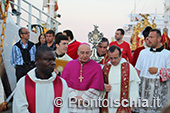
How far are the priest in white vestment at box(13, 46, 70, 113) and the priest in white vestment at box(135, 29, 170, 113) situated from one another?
2.71m

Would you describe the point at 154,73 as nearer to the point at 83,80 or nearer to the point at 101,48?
the point at 101,48

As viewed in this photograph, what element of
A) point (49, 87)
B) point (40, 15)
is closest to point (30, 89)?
point (49, 87)

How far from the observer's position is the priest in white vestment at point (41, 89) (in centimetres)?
286

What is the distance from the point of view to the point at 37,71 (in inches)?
115

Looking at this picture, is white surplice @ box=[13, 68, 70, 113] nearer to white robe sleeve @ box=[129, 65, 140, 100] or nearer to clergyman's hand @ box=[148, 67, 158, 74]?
white robe sleeve @ box=[129, 65, 140, 100]

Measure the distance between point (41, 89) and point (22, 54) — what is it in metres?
3.49

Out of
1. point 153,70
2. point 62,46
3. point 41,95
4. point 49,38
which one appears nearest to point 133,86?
point 153,70

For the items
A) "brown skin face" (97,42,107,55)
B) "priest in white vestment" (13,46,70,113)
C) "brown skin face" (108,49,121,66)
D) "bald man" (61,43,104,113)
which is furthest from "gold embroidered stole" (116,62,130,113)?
"priest in white vestment" (13,46,70,113)

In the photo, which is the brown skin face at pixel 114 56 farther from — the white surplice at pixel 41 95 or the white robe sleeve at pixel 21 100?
the white robe sleeve at pixel 21 100

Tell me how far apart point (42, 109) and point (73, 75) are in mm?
1389

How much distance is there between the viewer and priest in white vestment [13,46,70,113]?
113 inches

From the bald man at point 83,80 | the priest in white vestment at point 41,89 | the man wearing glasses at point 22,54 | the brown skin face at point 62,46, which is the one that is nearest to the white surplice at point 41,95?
the priest in white vestment at point 41,89

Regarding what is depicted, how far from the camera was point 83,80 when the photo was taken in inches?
166

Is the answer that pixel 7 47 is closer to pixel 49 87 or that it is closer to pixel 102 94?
pixel 102 94
